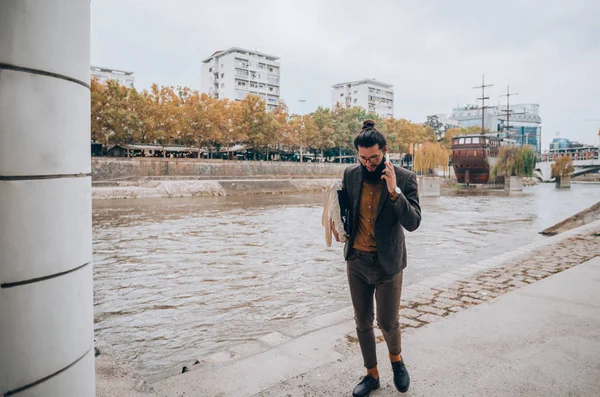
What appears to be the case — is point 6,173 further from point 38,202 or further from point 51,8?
point 51,8

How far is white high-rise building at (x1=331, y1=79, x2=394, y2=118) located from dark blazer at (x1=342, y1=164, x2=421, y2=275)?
107331 millimetres

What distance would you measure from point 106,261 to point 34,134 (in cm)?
865

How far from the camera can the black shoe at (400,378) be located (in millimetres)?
3066

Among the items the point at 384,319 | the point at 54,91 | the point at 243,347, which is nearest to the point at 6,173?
the point at 54,91

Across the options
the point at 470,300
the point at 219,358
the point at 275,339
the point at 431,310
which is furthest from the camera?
the point at 470,300

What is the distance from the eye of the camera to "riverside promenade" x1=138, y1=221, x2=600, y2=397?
123 inches

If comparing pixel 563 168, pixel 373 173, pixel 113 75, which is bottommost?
pixel 373 173

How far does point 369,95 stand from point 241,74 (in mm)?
37892

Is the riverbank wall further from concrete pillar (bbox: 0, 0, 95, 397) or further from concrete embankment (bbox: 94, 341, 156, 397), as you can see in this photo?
Answer: concrete pillar (bbox: 0, 0, 95, 397)

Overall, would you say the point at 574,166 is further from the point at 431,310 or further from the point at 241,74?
the point at 431,310

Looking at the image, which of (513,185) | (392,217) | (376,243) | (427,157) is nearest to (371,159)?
(392,217)

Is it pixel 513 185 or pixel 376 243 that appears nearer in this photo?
pixel 376 243

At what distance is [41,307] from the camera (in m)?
1.81

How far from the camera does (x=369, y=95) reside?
360 feet
